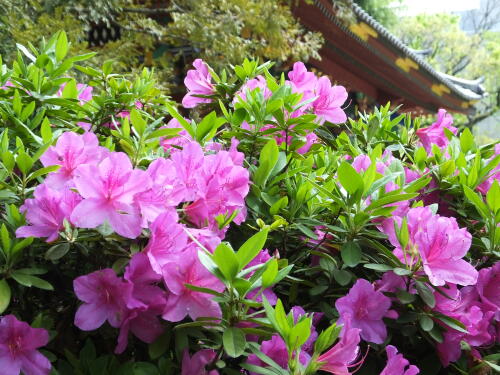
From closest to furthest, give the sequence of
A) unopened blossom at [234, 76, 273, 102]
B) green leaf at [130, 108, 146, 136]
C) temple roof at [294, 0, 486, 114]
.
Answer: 1. green leaf at [130, 108, 146, 136]
2. unopened blossom at [234, 76, 273, 102]
3. temple roof at [294, 0, 486, 114]

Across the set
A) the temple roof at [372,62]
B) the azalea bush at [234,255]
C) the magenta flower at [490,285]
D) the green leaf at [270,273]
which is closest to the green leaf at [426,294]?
the azalea bush at [234,255]

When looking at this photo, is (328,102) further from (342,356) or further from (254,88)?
(342,356)

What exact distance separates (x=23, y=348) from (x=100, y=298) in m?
0.11

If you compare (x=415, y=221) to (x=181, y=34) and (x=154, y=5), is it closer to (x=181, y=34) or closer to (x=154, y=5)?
(x=181, y=34)

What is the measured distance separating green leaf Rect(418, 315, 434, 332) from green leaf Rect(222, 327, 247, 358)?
0.29m

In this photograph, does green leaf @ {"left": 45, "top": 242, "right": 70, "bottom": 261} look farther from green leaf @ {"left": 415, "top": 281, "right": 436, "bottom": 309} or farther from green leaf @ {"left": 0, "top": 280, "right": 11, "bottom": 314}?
green leaf @ {"left": 415, "top": 281, "right": 436, "bottom": 309}

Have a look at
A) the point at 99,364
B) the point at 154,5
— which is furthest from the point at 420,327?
the point at 154,5

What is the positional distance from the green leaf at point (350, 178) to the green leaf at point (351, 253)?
78 millimetres

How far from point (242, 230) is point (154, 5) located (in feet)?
14.7

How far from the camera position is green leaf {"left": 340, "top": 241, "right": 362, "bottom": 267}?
0.80 metres

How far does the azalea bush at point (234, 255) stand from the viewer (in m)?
0.68

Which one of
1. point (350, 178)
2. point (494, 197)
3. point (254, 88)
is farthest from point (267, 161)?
point (494, 197)

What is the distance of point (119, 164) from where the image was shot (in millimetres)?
704

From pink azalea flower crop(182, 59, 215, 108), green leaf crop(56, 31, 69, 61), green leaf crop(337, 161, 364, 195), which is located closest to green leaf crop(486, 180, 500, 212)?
green leaf crop(337, 161, 364, 195)
